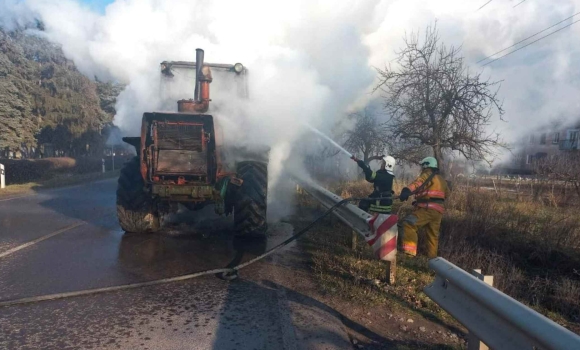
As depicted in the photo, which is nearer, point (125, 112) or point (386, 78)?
point (125, 112)

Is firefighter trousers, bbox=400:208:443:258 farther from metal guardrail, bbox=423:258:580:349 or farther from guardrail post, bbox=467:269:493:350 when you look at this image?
guardrail post, bbox=467:269:493:350

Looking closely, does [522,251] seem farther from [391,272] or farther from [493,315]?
[493,315]

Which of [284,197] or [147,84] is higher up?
[147,84]

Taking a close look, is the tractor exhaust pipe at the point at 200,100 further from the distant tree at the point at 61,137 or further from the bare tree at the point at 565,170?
the distant tree at the point at 61,137

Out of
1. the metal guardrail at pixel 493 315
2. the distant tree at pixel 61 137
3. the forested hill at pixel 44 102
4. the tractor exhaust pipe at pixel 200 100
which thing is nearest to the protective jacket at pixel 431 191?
the metal guardrail at pixel 493 315

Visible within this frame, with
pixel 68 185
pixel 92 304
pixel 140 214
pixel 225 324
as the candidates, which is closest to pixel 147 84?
pixel 140 214

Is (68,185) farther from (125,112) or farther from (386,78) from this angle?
(386,78)

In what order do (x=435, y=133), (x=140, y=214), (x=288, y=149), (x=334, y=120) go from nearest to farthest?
(x=140, y=214) < (x=435, y=133) < (x=288, y=149) < (x=334, y=120)

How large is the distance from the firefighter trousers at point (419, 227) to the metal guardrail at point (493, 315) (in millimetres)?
2172

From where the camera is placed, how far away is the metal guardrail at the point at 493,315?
6.66 ft

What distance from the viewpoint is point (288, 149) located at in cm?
1164

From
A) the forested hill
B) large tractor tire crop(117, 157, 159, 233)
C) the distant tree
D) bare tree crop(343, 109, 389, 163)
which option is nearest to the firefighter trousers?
large tractor tire crop(117, 157, 159, 233)

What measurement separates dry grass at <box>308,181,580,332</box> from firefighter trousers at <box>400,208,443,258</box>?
0.23m

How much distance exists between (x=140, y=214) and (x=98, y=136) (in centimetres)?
2625
